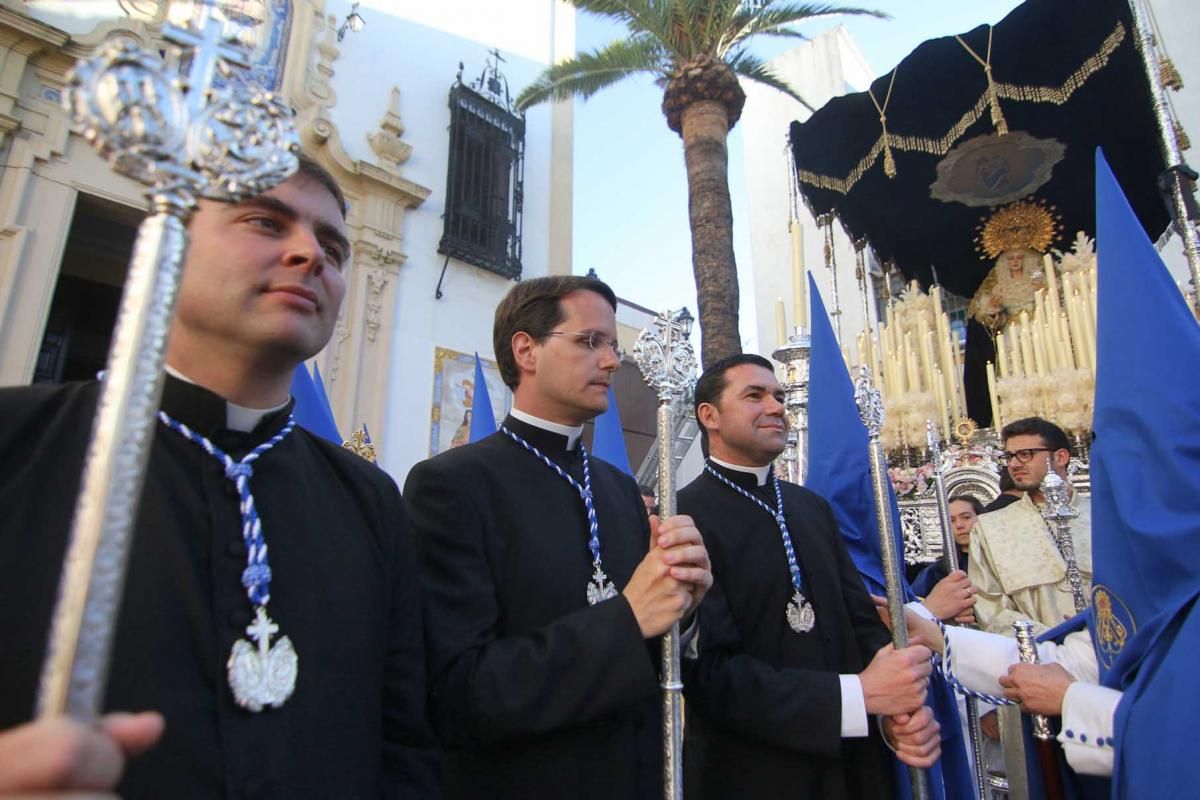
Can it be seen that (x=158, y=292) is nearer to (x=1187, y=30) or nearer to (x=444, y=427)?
(x=444, y=427)

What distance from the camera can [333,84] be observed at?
30.7ft

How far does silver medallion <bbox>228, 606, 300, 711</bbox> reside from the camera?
986 millimetres

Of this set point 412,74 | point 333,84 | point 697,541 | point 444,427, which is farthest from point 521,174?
point 697,541

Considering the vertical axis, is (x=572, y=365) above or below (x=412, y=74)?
below

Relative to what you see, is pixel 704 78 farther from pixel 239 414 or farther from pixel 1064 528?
pixel 239 414

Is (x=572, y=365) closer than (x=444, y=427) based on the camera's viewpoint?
Yes

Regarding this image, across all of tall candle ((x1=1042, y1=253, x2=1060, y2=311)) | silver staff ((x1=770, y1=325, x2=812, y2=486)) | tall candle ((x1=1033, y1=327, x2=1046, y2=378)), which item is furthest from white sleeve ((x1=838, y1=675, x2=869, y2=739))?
tall candle ((x1=1042, y1=253, x2=1060, y2=311))

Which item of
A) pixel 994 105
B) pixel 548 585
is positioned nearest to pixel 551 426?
pixel 548 585

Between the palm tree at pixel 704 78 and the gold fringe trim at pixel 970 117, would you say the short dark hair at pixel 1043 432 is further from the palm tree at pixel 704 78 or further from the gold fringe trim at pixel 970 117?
the gold fringe trim at pixel 970 117

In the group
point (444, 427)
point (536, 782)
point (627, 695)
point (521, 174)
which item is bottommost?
point (536, 782)

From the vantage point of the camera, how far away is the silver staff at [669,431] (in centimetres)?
147

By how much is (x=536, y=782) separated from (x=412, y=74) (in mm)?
10628

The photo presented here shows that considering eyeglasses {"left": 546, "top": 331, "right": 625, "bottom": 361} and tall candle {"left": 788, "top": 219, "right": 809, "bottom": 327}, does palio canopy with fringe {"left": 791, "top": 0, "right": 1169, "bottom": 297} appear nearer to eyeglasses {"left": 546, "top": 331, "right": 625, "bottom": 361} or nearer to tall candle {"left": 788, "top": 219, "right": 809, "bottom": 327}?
tall candle {"left": 788, "top": 219, "right": 809, "bottom": 327}

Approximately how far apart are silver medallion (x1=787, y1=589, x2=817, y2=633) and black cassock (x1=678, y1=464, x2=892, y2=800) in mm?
20
